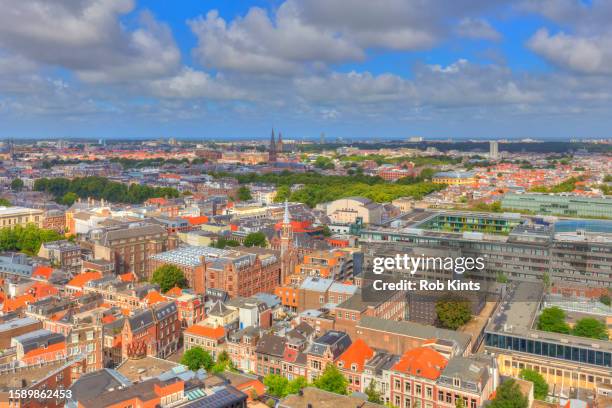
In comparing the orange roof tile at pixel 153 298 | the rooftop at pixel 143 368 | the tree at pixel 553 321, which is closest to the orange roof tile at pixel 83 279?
the orange roof tile at pixel 153 298

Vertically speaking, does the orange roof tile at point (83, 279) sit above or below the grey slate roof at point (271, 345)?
above

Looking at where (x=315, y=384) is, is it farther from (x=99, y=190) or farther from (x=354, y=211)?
(x=99, y=190)

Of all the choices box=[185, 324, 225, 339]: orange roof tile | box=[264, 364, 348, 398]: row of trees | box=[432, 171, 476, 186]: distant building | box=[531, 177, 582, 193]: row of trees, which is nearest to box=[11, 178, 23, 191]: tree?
box=[432, 171, 476, 186]: distant building

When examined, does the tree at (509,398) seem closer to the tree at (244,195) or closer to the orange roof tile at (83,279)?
the orange roof tile at (83,279)

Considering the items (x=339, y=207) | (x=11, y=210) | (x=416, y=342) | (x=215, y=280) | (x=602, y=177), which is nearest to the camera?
(x=416, y=342)

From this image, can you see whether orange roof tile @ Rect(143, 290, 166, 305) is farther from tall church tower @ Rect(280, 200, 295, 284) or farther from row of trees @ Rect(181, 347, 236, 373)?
tall church tower @ Rect(280, 200, 295, 284)


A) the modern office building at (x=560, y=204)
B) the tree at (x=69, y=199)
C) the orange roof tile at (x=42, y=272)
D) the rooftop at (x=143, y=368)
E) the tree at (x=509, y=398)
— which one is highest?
the modern office building at (x=560, y=204)

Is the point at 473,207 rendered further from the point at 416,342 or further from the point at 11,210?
the point at 11,210

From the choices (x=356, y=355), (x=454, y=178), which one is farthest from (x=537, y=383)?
(x=454, y=178)

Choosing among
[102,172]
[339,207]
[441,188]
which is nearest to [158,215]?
[339,207]
